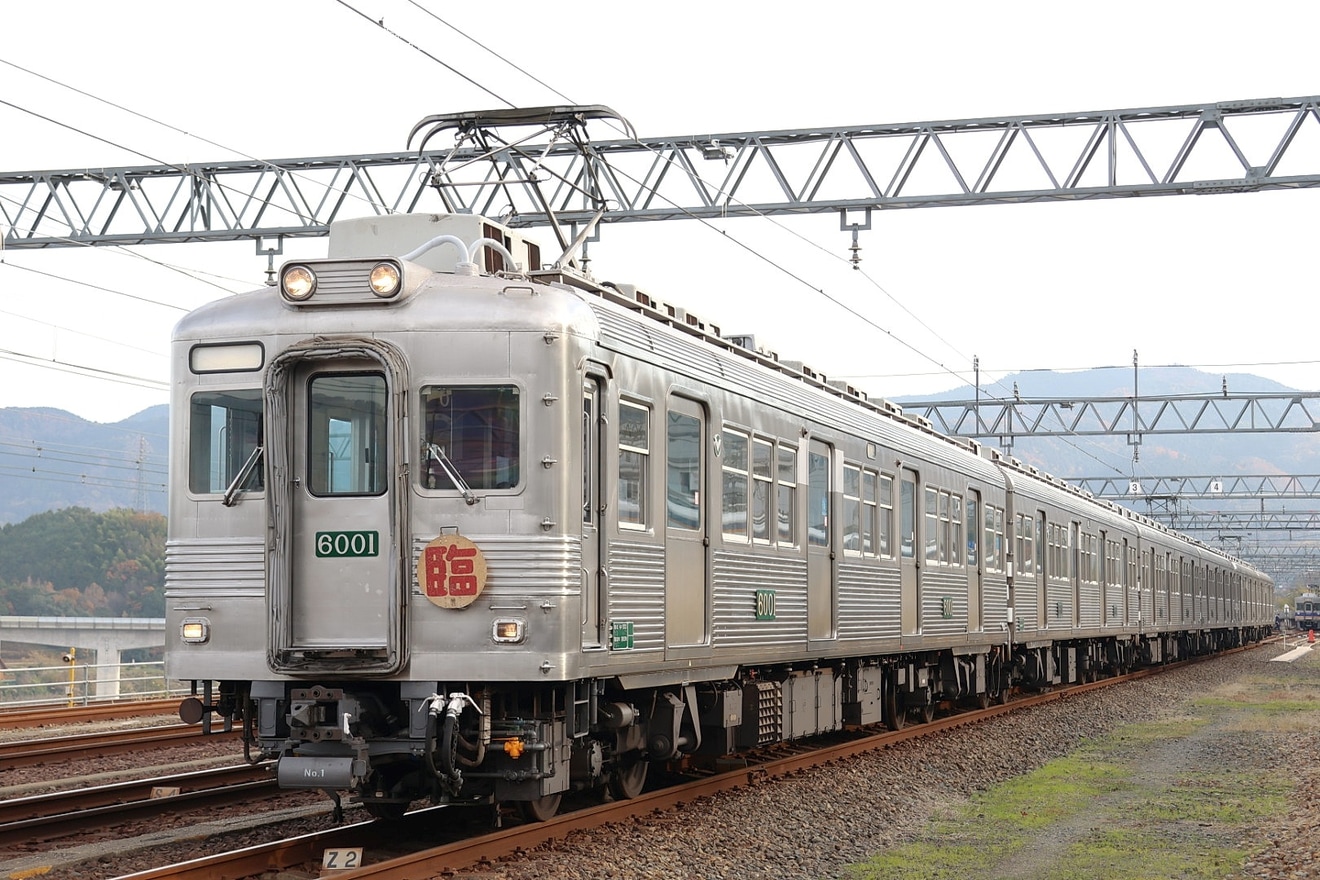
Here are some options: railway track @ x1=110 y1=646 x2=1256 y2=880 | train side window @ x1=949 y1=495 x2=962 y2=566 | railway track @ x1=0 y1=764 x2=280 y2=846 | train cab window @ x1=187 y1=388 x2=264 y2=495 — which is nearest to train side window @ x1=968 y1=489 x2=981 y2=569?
train side window @ x1=949 y1=495 x2=962 y2=566

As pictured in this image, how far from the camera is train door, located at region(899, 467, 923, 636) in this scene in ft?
58.2

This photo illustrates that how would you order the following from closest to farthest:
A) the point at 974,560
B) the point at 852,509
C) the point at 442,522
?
the point at 442,522 < the point at 852,509 < the point at 974,560

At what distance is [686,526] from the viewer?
11711 mm

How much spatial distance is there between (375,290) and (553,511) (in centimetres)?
180

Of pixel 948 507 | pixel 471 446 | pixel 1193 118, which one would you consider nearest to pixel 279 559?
pixel 471 446

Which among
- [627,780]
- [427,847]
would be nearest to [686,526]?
[627,780]

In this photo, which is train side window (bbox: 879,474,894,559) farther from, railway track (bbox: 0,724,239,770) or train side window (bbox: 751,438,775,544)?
railway track (bbox: 0,724,239,770)

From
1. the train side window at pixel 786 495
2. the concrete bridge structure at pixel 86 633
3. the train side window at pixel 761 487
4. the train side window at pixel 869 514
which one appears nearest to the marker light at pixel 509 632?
the train side window at pixel 761 487

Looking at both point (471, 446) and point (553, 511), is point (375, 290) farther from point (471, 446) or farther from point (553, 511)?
point (553, 511)

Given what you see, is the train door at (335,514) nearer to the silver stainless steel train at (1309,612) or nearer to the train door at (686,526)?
the train door at (686,526)

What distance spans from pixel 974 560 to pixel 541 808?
1187 cm

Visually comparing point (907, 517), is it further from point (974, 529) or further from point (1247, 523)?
point (1247, 523)

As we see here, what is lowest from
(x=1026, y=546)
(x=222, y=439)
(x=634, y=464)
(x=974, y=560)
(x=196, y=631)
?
(x=196, y=631)

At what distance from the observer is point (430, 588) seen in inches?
375
